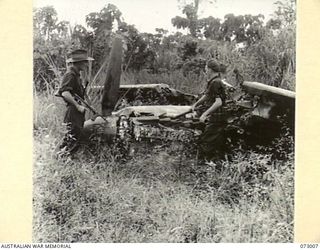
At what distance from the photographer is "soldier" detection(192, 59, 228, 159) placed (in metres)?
3.51

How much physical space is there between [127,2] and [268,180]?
1.45m

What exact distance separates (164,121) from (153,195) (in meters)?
0.48

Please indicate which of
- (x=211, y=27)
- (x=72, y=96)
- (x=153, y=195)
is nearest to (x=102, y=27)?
(x=72, y=96)

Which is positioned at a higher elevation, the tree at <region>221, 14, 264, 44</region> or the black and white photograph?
the tree at <region>221, 14, 264, 44</region>

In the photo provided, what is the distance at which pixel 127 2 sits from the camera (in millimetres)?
3453

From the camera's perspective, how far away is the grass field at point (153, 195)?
3.43 meters

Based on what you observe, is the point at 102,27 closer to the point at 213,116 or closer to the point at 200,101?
the point at 200,101

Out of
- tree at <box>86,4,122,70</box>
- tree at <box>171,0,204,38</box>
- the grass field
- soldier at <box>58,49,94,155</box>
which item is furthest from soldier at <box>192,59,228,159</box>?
soldier at <box>58,49,94,155</box>

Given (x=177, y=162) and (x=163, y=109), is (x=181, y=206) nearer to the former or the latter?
(x=177, y=162)

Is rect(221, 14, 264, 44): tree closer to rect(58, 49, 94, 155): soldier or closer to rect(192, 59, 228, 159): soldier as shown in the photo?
rect(192, 59, 228, 159): soldier

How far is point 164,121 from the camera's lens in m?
3.53

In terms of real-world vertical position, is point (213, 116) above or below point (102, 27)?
below

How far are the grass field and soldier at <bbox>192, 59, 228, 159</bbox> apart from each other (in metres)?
0.11
